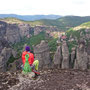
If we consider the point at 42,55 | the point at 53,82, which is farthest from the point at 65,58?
the point at 53,82

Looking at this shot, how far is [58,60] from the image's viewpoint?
4744 centimetres

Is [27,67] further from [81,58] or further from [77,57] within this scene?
[77,57]

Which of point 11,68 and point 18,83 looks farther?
point 11,68

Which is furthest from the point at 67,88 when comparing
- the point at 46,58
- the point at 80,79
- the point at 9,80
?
the point at 46,58

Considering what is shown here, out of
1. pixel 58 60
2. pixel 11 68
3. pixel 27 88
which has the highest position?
pixel 27 88

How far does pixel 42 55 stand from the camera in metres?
48.9

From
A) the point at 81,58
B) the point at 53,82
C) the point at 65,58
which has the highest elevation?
the point at 53,82

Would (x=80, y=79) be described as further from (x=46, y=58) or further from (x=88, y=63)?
(x=46, y=58)

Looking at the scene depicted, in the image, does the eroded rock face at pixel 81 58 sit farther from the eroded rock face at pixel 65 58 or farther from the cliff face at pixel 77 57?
the eroded rock face at pixel 65 58

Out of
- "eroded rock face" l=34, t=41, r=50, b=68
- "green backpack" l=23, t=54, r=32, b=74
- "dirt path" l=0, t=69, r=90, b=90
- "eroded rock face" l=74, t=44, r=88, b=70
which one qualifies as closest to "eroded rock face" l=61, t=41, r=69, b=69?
"eroded rock face" l=74, t=44, r=88, b=70

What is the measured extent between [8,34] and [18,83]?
436 ft

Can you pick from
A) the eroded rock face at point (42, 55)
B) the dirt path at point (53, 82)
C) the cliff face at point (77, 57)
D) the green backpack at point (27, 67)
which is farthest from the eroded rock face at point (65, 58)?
the green backpack at point (27, 67)

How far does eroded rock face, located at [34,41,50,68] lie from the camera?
4841 cm

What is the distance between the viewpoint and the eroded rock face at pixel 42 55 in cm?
4841
